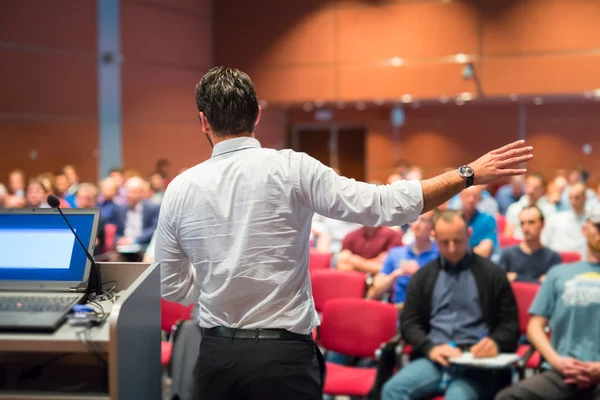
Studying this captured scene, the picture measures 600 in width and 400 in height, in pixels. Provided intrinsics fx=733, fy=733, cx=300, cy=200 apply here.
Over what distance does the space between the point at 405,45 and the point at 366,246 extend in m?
6.89

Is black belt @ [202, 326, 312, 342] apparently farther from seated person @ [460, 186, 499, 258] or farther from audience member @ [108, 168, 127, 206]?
audience member @ [108, 168, 127, 206]

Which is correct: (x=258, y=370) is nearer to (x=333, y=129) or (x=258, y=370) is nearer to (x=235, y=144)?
(x=235, y=144)

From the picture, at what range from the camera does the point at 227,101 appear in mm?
2164

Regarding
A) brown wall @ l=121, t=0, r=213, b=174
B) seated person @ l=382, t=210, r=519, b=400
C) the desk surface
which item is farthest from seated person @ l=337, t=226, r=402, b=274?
brown wall @ l=121, t=0, r=213, b=174

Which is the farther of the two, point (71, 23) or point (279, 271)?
point (71, 23)

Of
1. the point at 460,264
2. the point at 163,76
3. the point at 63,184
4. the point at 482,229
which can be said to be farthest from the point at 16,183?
the point at 460,264

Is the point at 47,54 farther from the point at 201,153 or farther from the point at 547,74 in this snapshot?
the point at 547,74

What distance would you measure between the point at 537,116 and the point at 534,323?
31.1ft

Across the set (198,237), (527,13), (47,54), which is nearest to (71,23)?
(47,54)

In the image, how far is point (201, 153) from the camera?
44.3 ft

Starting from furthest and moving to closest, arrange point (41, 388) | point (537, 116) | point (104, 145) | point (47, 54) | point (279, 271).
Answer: point (537, 116)
point (104, 145)
point (47, 54)
point (279, 271)
point (41, 388)

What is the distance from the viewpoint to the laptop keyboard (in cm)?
194

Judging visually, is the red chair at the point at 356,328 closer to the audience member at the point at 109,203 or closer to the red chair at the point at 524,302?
the red chair at the point at 524,302

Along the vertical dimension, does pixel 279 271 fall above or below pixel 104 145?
below
